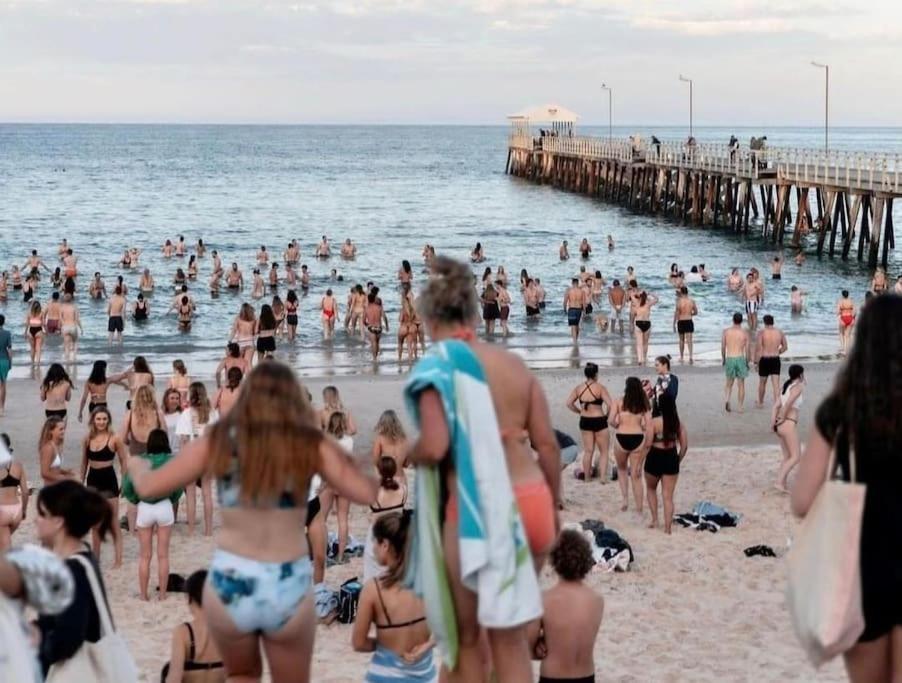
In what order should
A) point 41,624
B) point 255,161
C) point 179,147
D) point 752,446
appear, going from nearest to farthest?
point 41,624 < point 752,446 < point 255,161 < point 179,147

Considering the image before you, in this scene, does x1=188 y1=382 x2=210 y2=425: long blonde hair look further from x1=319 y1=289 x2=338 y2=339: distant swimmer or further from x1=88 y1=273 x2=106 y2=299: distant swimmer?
x1=88 y1=273 x2=106 y2=299: distant swimmer

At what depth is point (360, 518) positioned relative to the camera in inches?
433

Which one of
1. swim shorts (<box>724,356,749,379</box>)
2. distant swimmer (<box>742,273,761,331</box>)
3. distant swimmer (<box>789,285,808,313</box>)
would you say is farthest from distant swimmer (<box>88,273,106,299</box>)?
swim shorts (<box>724,356,749,379</box>)

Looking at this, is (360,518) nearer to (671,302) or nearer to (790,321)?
(790,321)

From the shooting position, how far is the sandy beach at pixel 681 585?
24.2 ft

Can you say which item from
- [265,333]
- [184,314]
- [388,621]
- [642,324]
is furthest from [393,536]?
[184,314]

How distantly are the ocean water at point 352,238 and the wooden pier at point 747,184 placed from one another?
39.2 inches

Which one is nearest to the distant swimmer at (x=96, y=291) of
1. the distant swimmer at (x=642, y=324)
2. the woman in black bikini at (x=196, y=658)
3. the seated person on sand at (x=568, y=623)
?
the distant swimmer at (x=642, y=324)

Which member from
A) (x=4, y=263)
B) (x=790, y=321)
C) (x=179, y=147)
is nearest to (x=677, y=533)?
(x=790, y=321)

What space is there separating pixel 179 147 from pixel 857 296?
13110 cm

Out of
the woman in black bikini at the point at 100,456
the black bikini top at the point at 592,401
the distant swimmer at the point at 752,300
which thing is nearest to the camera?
the woman in black bikini at the point at 100,456

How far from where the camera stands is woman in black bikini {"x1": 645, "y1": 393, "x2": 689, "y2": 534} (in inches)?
400

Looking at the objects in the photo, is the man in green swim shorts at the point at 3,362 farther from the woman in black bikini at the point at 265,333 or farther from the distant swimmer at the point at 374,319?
the distant swimmer at the point at 374,319

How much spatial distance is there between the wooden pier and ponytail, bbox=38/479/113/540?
3137cm
